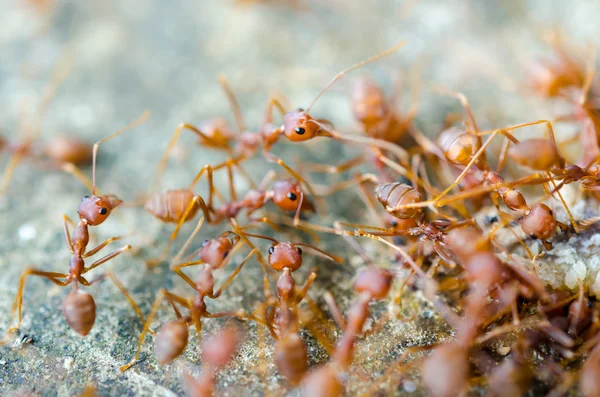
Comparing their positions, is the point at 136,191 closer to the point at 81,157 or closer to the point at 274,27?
the point at 81,157

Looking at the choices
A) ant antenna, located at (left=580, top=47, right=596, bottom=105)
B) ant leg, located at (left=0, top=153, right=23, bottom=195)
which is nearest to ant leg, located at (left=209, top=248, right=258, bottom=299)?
ant leg, located at (left=0, top=153, right=23, bottom=195)

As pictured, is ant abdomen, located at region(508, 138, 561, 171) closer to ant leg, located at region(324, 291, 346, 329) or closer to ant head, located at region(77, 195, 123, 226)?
ant leg, located at region(324, 291, 346, 329)

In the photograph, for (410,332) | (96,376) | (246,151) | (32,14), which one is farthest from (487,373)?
(32,14)

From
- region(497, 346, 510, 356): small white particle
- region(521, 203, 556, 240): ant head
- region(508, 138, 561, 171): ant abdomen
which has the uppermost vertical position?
region(508, 138, 561, 171): ant abdomen

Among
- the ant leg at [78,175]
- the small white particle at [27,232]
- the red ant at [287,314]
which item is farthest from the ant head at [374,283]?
the small white particle at [27,232]

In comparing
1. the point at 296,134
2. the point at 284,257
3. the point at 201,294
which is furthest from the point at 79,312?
the point at 296,134

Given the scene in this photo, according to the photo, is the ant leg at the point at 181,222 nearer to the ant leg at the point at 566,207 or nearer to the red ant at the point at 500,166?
the red ant at the point at 500,166

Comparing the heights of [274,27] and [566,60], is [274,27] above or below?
below
